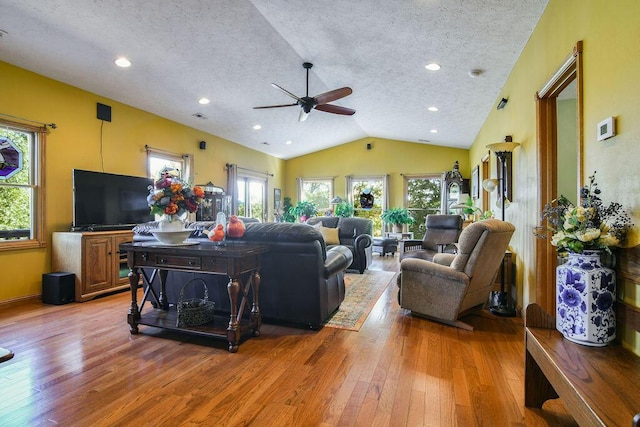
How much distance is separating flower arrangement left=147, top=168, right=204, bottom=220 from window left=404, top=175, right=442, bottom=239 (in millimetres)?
7327

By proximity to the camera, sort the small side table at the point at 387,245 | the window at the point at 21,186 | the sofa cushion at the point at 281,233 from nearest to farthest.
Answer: the sofa cushion at the point at 281,233 → the window at the point at 21,186 → the small side table at the point at 387,245

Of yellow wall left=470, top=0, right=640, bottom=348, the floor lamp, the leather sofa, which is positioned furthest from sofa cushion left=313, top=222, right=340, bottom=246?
yellow wall left=470, top=0, right=640, bottom=348

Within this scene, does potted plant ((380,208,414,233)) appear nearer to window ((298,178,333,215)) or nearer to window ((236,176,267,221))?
window ((298,178,333,215))

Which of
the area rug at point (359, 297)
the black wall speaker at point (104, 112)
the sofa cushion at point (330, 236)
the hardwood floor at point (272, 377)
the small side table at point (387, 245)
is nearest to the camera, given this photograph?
the hardwood floor at point (272, 377)

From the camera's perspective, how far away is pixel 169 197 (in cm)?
280

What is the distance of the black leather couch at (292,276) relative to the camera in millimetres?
2900

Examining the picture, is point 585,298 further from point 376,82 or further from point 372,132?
point 372,132

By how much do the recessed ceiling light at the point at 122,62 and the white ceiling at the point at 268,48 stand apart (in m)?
0.06

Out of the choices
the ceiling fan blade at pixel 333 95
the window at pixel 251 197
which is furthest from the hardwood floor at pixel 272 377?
Answer: the window at pixel 251 197

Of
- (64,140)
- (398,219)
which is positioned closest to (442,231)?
(398,219)

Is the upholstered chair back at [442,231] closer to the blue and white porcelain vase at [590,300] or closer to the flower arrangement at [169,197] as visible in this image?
the blue and white porcelain vase at [590,300]

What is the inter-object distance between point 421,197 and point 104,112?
24.6 ft

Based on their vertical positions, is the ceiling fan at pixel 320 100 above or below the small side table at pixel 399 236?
above

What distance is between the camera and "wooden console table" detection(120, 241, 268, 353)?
2527mm
